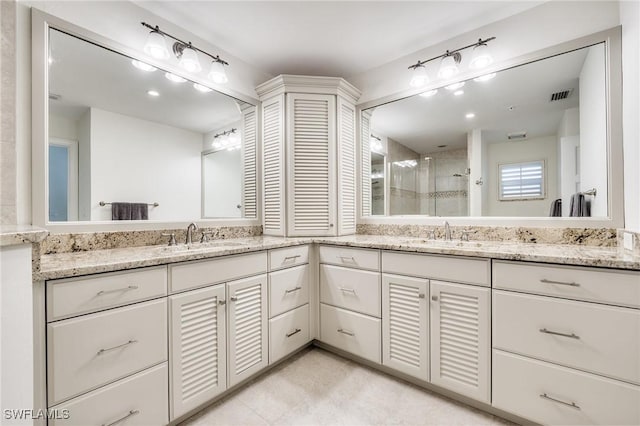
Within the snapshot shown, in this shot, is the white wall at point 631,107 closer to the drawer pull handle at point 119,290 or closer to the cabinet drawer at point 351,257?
the cabinet drawer at point 351,257

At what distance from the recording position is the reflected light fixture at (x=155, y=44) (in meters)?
1.73

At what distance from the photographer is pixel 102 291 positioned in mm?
1106

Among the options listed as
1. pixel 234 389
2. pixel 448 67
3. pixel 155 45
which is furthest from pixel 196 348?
pixel 448 67

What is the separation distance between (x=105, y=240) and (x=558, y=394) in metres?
2.48

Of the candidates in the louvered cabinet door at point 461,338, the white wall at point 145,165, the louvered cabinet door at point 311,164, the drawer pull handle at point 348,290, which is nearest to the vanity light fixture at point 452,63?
the louvered cabinet door at point 311,164

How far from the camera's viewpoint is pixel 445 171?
7.08ft

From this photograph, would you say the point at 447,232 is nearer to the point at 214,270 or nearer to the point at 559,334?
the point at 559,334

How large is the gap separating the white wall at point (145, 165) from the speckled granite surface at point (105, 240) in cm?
11

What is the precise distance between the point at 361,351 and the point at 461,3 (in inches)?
94.6

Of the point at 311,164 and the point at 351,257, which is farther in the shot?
the point at 311,164

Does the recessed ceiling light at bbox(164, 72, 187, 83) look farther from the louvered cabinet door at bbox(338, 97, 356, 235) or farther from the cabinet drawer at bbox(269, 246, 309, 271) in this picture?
the cabinet drawer at bbox(269, 246, 309, 271)

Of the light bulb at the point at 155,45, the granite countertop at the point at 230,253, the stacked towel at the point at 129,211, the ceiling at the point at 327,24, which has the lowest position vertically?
the granite countertop at the point at 230,253

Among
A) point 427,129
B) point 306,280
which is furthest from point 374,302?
point 427,129

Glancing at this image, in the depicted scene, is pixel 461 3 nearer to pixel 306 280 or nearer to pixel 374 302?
pixel 374 302
